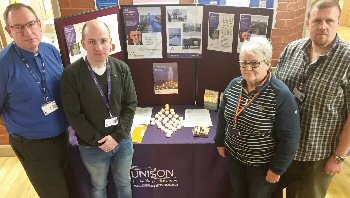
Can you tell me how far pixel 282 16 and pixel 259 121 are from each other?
7.33ft

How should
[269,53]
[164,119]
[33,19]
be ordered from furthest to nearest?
1. [164,119]
2. [33,19]
3. [269,53]

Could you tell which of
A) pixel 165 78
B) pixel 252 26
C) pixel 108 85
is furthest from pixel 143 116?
pixel 252 26

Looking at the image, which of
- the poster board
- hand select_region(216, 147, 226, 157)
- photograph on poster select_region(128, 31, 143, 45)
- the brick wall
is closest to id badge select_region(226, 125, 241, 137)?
hand select_region(216, 147, 226, 157)

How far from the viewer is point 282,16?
11.9 feet

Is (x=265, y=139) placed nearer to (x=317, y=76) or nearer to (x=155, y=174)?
(x=317, y=76)

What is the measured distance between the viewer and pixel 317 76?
1865 millimetres

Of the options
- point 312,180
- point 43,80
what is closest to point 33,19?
point 43,80

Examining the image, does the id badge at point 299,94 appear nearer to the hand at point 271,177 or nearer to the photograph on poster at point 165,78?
the hand at point 271,177

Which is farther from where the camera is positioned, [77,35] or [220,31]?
[220,31]

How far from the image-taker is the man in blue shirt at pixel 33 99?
191cm

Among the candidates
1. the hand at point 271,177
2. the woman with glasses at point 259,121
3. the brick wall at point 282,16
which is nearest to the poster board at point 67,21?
the woman with glasses at point 259,121

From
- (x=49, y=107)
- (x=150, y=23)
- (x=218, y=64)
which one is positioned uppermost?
(x=150, y=23)

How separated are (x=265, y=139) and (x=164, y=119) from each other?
0.97 m

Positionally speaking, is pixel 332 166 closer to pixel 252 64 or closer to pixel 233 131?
pixel 233 131
